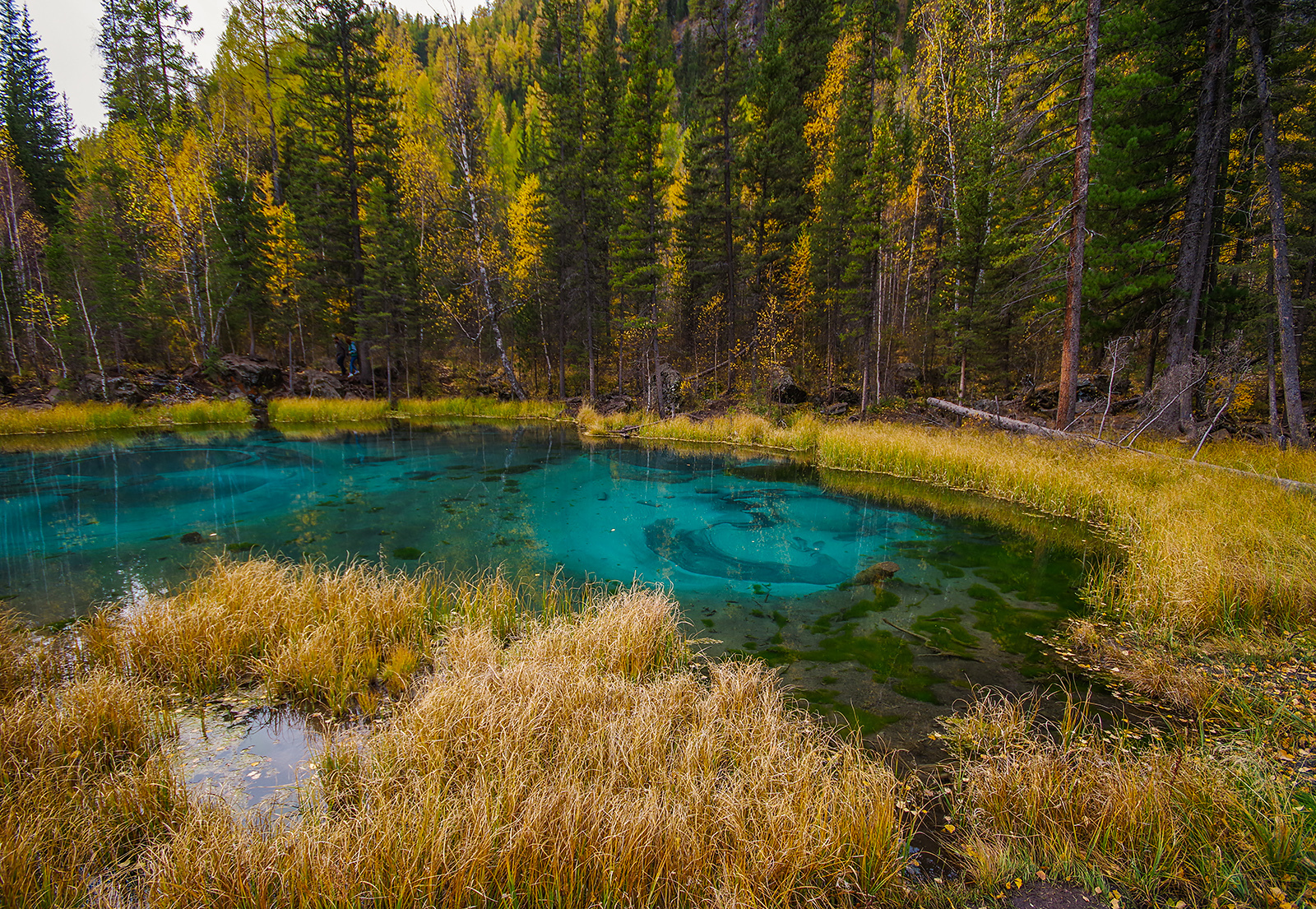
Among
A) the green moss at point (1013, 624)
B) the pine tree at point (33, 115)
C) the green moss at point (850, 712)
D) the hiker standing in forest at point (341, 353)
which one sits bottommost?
the green moss at point (1013, 624)

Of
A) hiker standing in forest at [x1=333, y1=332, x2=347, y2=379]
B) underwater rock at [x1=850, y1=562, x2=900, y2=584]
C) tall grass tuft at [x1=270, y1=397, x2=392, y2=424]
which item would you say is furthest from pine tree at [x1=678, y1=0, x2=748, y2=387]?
hiker standing in forest at [x1=333, y1=332, x2=347, y2=379]

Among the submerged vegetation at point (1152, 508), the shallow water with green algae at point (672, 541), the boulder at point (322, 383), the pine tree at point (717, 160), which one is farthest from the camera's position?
the boulder at point (322, 383)

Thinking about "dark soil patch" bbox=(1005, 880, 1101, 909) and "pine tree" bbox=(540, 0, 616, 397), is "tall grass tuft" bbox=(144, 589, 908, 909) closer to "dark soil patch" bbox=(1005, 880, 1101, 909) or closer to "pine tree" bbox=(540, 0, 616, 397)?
"dark soil patch" bbox=(1005, 880, 1101, 909)

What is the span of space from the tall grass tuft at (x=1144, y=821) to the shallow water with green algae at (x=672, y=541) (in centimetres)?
93

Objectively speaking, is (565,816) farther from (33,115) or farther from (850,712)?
(33,115)

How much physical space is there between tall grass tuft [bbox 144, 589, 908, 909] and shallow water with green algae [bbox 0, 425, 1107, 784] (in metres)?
1.31

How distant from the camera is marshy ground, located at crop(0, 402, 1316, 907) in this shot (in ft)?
7.55

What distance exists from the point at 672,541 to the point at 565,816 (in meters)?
6.52

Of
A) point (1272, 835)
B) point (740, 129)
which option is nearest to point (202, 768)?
point (1272, 835)

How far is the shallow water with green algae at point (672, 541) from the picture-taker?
530 centimetres

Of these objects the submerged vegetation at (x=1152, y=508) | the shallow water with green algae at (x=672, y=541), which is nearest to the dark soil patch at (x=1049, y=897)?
the shallow water with green algae at (x=672, y=541)

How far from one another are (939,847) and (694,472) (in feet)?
37.9

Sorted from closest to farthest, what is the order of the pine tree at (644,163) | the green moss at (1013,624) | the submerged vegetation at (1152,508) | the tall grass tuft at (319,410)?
1. the submerged vegetation at (1152,508)
2. the green moss at (1013,624)
3. the pine tree at (644,163)
4. the tall grass tuft at (319,410)

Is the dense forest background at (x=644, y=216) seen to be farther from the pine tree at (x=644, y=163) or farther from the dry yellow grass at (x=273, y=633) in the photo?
the dry yellow grass at (x=273, y=633)
